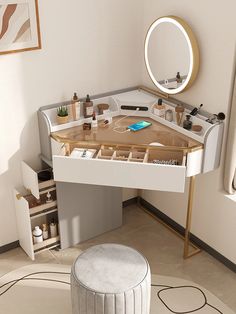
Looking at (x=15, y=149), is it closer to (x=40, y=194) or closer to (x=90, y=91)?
(x=40, y=194)

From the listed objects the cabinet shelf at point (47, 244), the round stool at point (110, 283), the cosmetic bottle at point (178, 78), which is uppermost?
the cosmetic bottle at point (178, 78)

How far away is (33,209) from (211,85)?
151 cm

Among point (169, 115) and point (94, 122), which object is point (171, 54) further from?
point (94, 122)

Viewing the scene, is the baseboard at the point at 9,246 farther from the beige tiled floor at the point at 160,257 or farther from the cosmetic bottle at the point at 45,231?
the cosmetic bottle at the point at 45,231

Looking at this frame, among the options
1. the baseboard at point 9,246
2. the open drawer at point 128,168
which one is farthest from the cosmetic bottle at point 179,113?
the baseboard at point 9,246

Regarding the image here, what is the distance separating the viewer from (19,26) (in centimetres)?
292

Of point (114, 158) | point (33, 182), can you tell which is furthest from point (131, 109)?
point (33, 182)

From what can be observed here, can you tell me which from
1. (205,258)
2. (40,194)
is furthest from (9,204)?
(205,258)

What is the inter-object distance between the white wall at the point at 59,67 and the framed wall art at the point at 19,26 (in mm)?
55

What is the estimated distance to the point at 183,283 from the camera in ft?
10.6

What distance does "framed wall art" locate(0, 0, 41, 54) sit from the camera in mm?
2846

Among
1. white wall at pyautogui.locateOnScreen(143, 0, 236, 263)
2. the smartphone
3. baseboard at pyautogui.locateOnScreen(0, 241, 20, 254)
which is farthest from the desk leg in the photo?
baseboard at pyautogui.locateOnScreen(0, 241, 20, 254)

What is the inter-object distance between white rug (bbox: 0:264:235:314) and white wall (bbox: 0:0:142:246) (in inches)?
15.8

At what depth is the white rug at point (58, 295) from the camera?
302 centimetres
